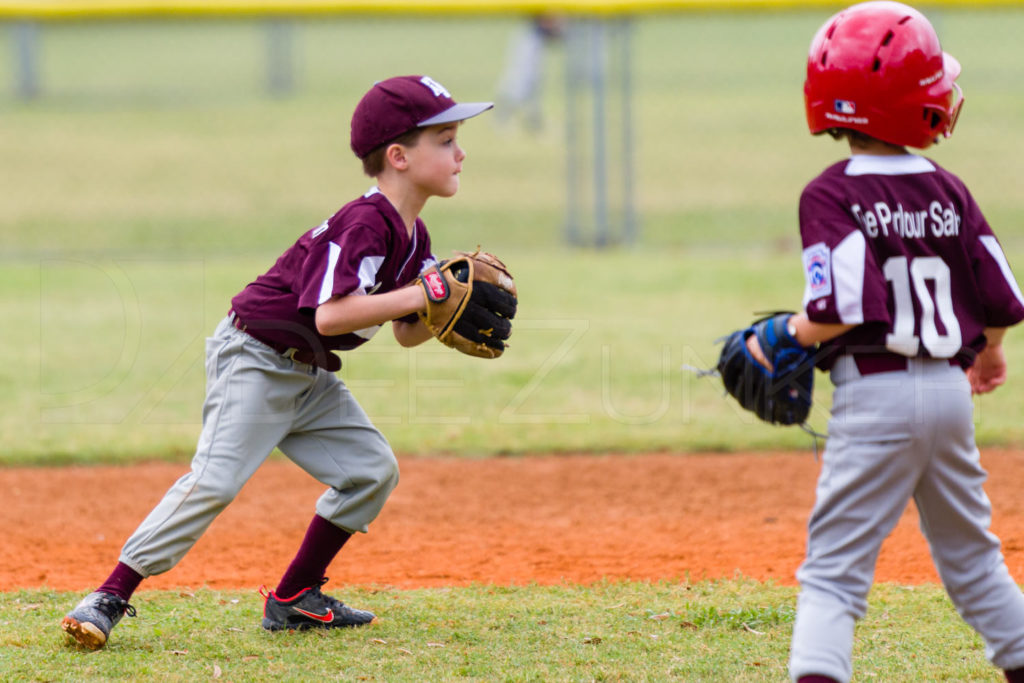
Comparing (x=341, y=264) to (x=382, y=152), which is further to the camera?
(x=382, y=152)

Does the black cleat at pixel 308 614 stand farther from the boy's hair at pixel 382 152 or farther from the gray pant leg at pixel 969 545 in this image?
the gray pant leg at pixel 969 545

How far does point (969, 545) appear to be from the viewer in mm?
2572

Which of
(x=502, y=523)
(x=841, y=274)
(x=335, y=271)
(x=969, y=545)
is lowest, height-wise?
(x=502, y=523)

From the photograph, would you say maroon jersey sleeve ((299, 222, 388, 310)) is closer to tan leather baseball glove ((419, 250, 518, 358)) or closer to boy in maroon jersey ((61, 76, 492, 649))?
boy in maroon jersey ((61, 76, 492, 649))

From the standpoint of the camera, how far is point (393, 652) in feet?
10.5

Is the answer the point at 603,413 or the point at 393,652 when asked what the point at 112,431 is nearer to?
the point at 603,413

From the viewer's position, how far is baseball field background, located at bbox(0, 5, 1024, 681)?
3.27 meters

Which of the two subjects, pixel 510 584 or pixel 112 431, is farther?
pixel 112 431

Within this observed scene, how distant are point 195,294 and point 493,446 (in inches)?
146

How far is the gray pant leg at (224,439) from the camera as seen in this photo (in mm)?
3150

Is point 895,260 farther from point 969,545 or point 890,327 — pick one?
point 969,545

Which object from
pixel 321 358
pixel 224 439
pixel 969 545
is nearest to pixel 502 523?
pixel 321 358

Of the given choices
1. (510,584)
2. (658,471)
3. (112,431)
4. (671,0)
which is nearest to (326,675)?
(510,584)

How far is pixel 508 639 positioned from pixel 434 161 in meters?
1.32
